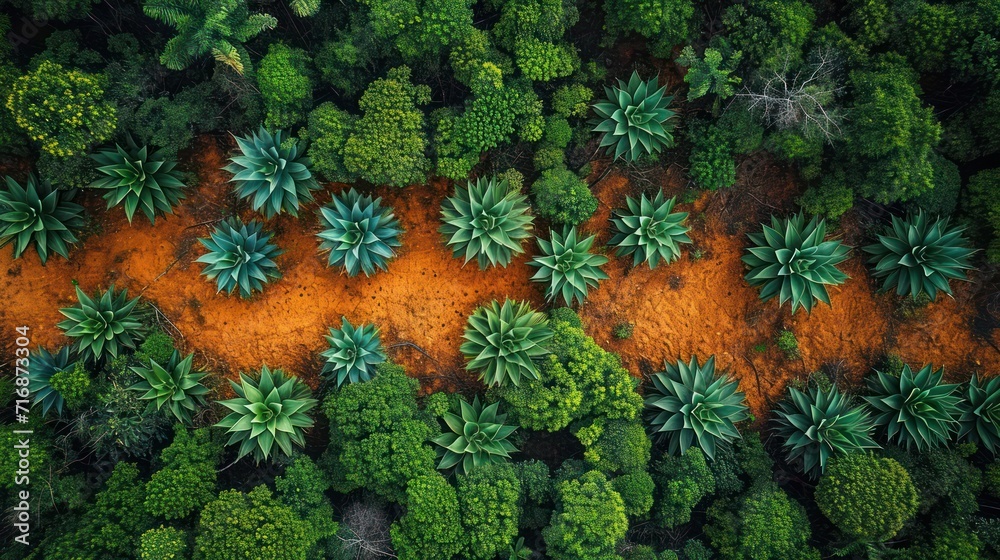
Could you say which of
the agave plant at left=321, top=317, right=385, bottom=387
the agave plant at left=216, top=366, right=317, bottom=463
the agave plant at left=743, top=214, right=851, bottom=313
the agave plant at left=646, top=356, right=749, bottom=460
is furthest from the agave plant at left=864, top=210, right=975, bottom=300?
the agave plant at left=216, top=366, right=317, bottom=463

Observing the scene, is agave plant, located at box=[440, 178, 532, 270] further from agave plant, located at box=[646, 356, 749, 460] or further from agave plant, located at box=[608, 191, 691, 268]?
agave plant, located at box=[646, 356, 749, 460]

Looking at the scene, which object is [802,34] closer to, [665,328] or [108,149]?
[665,328]

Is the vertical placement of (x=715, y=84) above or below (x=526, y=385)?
above

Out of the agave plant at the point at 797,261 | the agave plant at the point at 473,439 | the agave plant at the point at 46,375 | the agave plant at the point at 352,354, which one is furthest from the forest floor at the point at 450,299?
the agave plant at the point at 473,439

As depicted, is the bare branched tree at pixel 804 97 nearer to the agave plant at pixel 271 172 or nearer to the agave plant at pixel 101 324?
the agave plant at pixel 271 172

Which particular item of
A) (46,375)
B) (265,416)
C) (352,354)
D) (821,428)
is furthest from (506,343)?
(46,375)

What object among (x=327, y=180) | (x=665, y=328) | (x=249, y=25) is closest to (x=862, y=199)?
(x=665, y=328)
